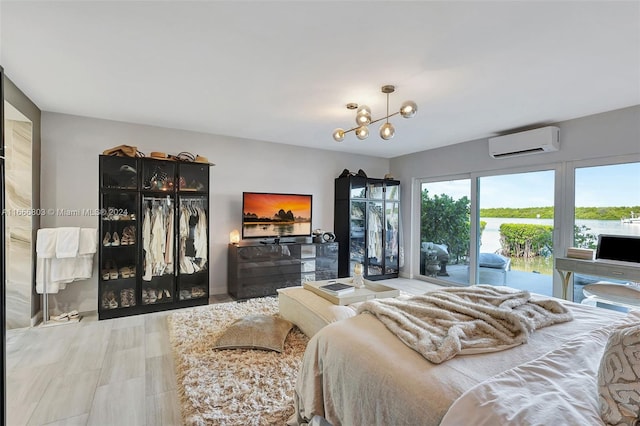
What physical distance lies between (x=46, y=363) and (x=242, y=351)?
1526 millimetres

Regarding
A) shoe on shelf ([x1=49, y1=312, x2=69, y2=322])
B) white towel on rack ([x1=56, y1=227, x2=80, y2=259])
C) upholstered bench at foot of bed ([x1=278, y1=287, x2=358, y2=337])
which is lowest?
shoe on shelf ([x1=49, y1=312, x2=69, y2=322])

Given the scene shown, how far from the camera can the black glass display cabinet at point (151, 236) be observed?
135 inches

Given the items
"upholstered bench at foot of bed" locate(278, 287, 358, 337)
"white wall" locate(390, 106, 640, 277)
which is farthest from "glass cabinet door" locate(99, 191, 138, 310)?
"white wall" locate(390, 106, 640, 277)

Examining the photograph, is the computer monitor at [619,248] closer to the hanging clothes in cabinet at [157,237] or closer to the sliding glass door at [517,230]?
the sliding glass door at [517,230]

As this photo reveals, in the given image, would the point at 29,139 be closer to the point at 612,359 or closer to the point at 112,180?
the point at 112,180

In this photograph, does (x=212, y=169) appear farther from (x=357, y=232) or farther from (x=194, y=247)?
(x=357, y=232)

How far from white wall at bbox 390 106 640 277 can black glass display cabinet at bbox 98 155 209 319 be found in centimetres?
359

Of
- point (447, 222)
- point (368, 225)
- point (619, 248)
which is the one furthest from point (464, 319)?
point (447, 222)

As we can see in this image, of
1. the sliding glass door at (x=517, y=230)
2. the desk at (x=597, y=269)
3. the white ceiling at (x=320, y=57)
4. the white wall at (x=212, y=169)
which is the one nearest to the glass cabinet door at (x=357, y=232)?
the white wall at (x=212, y=169)

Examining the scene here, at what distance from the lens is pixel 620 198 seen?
3.27m

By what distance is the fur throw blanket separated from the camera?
1242mm

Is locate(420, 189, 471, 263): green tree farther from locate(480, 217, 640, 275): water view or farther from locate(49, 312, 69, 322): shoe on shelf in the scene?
locate(49, 312, 69, 322): shoe on shelf

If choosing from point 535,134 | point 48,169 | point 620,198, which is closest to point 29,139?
point 48,169

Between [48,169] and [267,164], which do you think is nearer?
[48,169]
